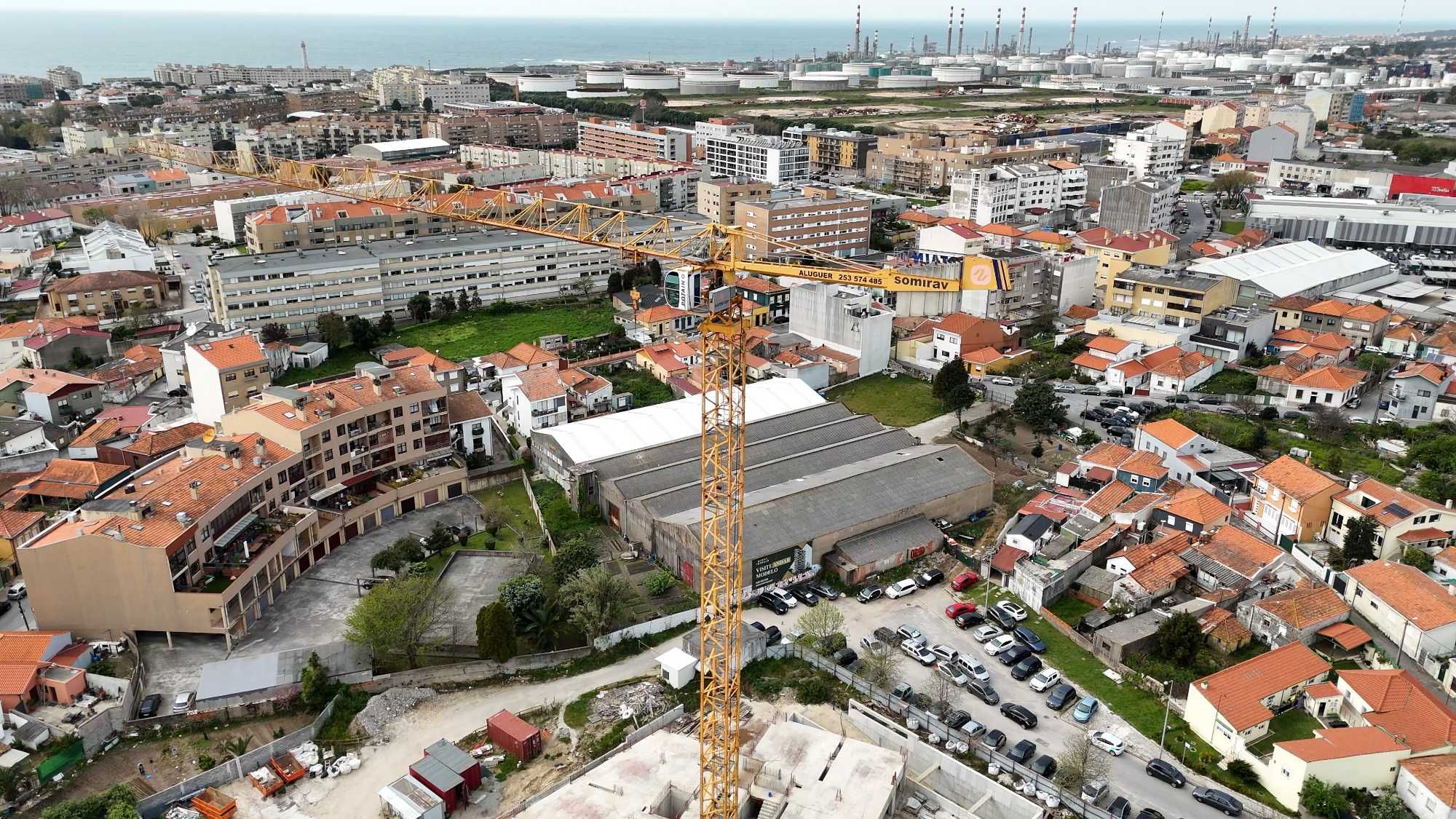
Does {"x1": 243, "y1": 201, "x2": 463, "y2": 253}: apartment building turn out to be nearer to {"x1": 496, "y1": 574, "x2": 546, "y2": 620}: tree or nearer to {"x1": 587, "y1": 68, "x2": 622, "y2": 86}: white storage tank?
{"x1": 496, "y1": 574, "x2": 546, "y2": 620}: tree

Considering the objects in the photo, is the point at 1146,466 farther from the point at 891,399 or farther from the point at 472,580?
the point at 472,580

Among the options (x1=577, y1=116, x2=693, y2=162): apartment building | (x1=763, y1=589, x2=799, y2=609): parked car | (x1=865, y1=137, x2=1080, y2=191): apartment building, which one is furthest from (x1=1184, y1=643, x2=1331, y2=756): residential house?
(x1=577, y1=116, x2=693, y2=162): apartment building

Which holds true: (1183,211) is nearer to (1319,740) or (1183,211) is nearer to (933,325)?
(933,325)

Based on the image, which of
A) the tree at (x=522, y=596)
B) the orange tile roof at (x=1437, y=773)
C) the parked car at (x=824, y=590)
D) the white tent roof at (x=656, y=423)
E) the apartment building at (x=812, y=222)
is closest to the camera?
the orange tile roof at (x=1437, y=773)

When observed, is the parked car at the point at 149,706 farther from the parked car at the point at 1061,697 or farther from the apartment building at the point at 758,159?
the apartment building at the point at 758,159

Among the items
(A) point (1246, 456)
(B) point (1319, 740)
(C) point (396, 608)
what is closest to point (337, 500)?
(C) point (396, 608)

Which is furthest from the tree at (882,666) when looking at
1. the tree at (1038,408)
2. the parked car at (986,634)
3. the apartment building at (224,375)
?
the apartment building at (224,375)
